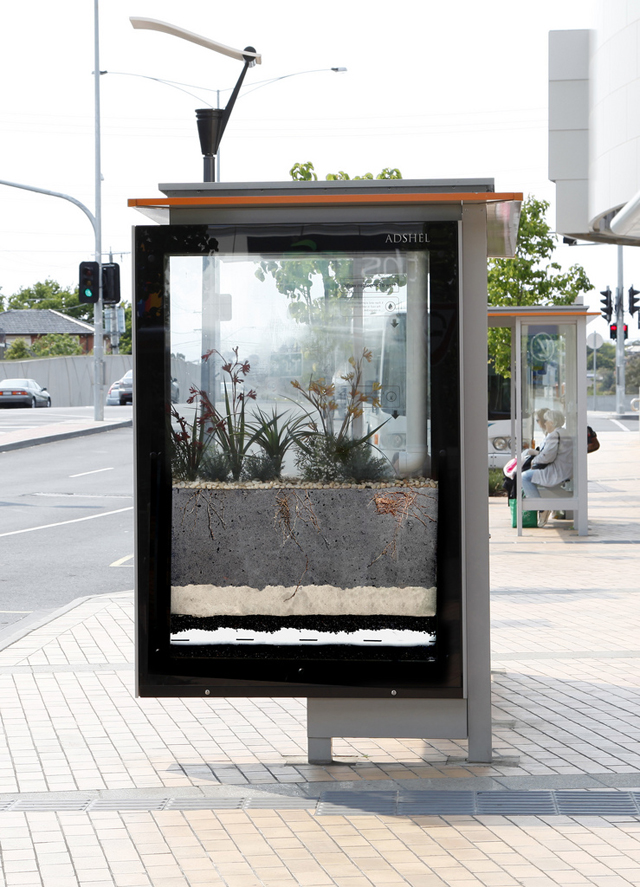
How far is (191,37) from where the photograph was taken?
10203 millimetres

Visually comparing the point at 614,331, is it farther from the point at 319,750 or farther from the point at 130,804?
the point at 130,804

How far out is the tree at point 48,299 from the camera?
4267 inches

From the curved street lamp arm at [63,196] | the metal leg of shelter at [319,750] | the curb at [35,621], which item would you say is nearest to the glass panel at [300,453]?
the metal leg of shelter at [319,750]

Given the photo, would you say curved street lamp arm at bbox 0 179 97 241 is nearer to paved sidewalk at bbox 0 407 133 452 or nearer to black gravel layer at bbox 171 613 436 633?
paved sidewalk at bbox 0 407 133 452

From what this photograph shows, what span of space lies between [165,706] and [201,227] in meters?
2.77

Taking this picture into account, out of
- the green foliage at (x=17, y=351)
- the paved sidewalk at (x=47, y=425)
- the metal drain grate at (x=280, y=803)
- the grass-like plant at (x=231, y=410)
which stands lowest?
the metal drain grate at (x=280, y=803)

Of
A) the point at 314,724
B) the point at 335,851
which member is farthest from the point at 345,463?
the point at 335,851

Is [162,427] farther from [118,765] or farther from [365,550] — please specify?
[118,765]

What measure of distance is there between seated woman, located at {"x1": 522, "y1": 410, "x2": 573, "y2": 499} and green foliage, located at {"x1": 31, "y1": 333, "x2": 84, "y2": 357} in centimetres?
7167

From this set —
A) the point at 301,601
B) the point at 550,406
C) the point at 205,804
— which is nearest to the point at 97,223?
the point at 550,406

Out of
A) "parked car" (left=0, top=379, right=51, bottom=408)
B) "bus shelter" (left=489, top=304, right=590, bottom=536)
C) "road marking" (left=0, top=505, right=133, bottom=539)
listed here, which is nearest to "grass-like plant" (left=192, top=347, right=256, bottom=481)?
"bus shelter" (left=489, top=304, right=590, bottom=536)

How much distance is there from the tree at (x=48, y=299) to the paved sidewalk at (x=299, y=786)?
103987 mm

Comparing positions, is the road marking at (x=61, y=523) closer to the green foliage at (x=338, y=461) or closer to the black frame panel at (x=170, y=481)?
the black frame panel at (x=170, y=481)

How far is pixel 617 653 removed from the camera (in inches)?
287
